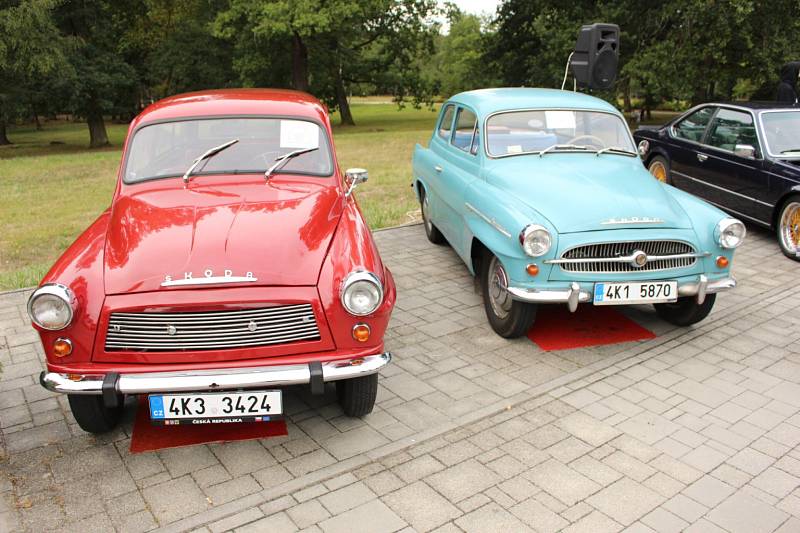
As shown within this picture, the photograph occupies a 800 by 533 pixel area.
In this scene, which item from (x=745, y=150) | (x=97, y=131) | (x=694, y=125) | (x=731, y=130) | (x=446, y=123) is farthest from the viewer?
(x=97, y=131)

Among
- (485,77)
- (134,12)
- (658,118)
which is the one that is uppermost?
(134,12)

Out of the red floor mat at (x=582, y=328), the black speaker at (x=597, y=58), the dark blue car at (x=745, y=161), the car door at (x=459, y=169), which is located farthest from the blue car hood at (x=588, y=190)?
the black speaker at (x=597, y=58)

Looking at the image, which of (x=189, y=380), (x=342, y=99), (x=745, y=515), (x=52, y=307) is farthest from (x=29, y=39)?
(x=745, y=515)

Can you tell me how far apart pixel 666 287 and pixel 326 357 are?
289 centimetres

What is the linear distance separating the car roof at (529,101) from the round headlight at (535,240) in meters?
2.07

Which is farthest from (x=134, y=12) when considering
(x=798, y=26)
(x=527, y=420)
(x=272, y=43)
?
(x=527, y=420)

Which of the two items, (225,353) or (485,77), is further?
(485,77)

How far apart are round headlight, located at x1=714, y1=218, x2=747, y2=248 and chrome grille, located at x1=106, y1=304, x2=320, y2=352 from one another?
355 centimetres

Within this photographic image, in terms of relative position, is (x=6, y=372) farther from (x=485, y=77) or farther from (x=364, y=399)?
(x=485, y=77)

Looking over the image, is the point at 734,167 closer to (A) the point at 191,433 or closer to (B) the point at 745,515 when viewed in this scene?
(B) the point at 745,515

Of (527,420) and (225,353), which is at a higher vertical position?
(225,353)

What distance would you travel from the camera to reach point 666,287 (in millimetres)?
5051

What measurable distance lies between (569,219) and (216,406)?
9.77 ft

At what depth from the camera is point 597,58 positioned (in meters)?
9.66
